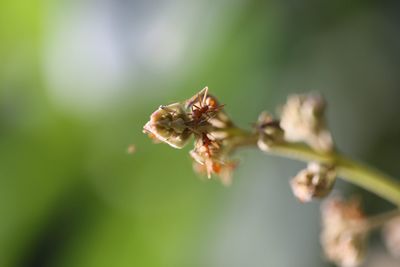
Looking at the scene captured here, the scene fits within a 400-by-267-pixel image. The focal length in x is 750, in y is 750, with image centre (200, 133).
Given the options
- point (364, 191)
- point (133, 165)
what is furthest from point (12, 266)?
point (364, 191)

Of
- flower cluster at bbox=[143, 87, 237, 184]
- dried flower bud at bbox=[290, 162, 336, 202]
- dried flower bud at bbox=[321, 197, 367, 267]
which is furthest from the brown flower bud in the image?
dried flower bud at bbox=[321, 197, 367, 267]

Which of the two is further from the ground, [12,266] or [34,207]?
[34,207]

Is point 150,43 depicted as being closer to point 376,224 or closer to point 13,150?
point 13,150

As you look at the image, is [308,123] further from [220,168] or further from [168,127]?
→ [168,127]

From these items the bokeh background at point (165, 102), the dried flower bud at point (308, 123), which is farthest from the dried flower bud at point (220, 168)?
the bokeh background at point (165, 102)

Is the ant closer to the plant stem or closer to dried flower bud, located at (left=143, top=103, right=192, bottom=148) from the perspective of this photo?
dried flower bud, located at (left=143, top=103, right=192, bottom=148)

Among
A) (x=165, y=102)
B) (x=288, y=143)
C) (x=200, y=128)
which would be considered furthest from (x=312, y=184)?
(x=165, y=102)

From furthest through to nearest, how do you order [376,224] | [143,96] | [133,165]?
1. [133,165]
2. [143,96]
3. [376,224]
